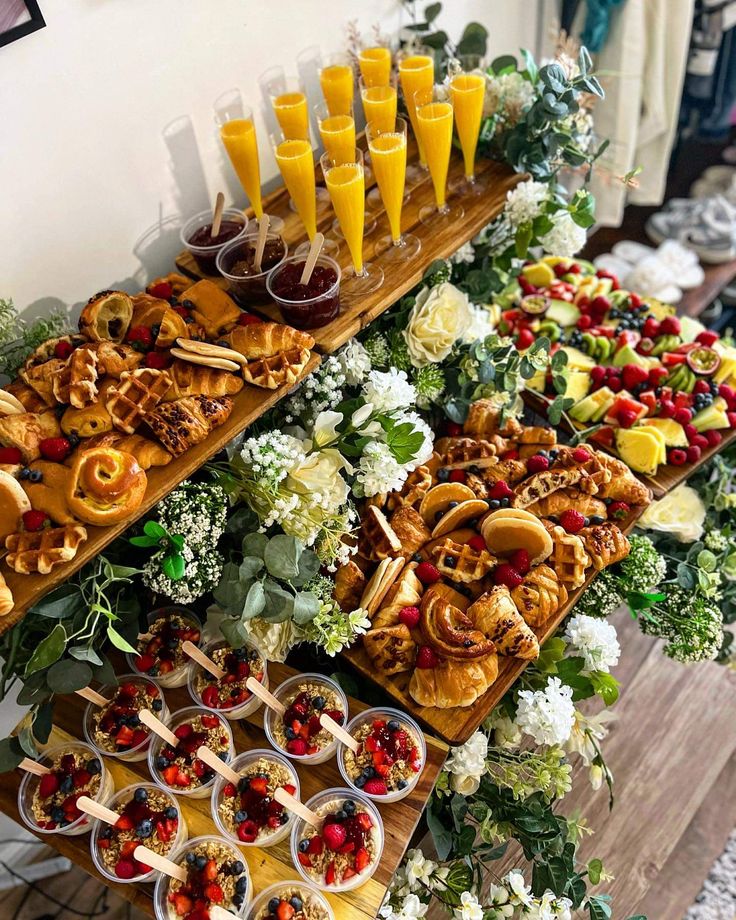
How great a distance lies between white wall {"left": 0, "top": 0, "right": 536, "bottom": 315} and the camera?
4.63ft

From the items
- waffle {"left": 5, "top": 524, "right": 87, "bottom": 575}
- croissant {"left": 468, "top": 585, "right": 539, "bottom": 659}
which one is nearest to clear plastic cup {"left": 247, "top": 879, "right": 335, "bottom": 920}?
croissant {"left": 468, "top": 585, "right": 539, "bottom": 659}

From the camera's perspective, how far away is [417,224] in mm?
1726

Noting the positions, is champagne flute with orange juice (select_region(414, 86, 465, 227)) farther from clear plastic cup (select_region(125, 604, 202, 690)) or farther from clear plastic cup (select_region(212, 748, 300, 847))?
clear plastic cup (select_region(212, 748, 300, 847))

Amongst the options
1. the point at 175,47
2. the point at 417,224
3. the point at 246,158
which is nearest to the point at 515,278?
the point at 417,224

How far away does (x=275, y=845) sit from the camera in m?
1.37

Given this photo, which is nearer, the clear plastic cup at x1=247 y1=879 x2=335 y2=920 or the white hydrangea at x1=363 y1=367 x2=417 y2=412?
the clear plastic cup at x1=247 y1=879 x2=335 y2=920

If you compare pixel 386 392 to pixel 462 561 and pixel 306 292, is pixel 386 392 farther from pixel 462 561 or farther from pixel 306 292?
pixel 462 561

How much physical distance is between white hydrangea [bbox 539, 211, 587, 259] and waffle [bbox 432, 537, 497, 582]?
0.80 meters

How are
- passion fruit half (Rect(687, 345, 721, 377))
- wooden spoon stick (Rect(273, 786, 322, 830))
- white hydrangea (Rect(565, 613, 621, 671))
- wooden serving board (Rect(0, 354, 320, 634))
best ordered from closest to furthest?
wooden serving board (Rect(0, 354, 320, 634)) → wooden spoon stick (Rect(273, 786, 322, 830)) → white hydrangea (Rect(565, 613, 621, 671)) → passion fruit half (Rect(687, 345, 721, 377))

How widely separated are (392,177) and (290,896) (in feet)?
4.39

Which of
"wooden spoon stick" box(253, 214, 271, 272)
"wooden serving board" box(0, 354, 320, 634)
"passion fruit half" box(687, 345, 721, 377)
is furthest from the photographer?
"passion fruit half" box(687, 345, 721, 377)

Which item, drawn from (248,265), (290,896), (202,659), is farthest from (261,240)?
(290,896)

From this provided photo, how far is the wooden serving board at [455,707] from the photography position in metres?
1.41

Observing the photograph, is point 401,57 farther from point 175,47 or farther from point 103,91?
point 103,91
